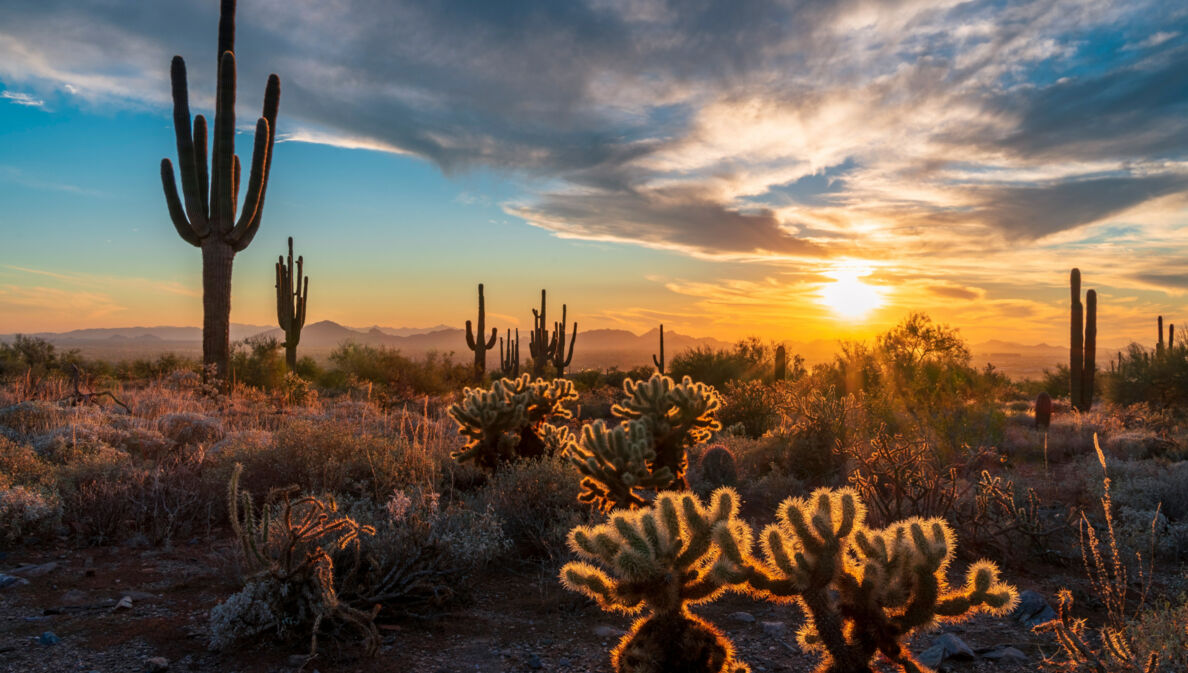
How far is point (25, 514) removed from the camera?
6574 mm

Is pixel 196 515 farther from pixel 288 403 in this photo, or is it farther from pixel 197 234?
pixel 197 234

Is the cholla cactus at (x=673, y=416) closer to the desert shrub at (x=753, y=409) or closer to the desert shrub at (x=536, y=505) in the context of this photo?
the desert shrub at (x=536, y=505)

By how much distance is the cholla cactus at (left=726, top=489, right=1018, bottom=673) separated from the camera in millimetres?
3432

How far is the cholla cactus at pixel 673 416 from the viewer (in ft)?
24.4

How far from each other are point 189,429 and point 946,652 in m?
10.7

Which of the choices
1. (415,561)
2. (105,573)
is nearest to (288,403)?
(105,573)

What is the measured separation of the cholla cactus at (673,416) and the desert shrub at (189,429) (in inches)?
269

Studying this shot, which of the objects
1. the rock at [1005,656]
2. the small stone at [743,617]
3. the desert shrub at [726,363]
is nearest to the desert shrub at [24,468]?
the small stone at [743,617]


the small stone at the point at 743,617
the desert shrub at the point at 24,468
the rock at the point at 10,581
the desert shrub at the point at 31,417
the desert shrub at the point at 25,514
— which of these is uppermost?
the desert shrub at the point at 31,417

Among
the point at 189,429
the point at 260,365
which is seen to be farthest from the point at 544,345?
the point at 189,429

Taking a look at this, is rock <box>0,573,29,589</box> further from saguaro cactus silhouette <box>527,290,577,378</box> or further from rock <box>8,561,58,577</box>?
saguaro cactus silhouette <box>527,290,577,378</box>

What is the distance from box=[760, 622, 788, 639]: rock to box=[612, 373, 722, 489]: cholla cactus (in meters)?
2.22

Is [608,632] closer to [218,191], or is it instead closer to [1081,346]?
[218,191]

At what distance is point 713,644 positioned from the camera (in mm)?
3545
